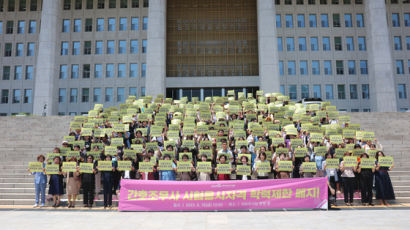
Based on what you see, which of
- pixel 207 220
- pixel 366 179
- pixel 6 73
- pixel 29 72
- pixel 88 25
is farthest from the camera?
pixel 6 73

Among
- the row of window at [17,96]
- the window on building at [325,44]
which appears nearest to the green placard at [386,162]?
the window on building at [325,44]

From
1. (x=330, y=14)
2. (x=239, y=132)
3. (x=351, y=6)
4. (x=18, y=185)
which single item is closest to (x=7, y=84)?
(x=18, y=185)

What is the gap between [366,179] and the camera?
36.4ft

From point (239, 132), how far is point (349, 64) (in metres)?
35.1

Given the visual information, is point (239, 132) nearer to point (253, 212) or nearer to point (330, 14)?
point (253, 212)

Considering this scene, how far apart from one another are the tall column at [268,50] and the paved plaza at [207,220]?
25808 mm

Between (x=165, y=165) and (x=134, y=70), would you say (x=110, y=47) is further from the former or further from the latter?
(x=165, y=165)

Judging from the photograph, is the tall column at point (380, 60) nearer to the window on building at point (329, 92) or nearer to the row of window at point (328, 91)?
the row of window at point (328, 91)

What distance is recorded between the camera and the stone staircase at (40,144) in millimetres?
12545

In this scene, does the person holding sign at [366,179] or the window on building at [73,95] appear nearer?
the person holding sign at [366,179]

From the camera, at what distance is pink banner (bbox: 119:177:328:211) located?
10.2 metres

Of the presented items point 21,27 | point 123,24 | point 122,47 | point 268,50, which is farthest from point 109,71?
point 268,50

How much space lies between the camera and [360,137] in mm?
13867

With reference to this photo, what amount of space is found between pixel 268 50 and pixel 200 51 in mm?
8860
